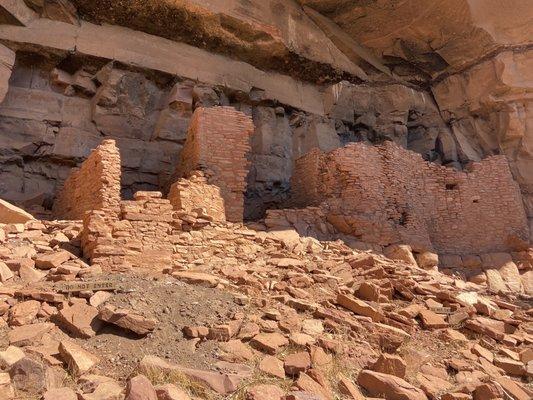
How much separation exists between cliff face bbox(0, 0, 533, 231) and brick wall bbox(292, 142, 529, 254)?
2.85 meters

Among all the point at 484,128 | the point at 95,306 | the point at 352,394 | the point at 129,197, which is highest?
the point at 484,128

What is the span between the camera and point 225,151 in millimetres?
9102

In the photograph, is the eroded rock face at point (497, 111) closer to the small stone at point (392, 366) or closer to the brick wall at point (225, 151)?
the brick wall at point (225, 151)

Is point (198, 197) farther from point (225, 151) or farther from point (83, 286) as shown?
point (83, 286)

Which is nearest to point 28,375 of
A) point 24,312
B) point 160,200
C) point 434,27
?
point 24,312

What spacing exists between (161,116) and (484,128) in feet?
35.1

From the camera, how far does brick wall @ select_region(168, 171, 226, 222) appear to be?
783 cm

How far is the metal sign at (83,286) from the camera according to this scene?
468 cm

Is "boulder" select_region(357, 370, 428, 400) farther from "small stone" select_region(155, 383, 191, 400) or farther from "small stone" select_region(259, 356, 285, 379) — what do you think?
"small stone" select_region(155, 383, 191, 400)

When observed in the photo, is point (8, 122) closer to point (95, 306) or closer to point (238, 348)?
point (95, 306)

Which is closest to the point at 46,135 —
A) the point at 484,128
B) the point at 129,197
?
the point at 129,197

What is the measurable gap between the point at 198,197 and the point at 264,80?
8450 mm

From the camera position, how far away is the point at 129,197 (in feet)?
41.9

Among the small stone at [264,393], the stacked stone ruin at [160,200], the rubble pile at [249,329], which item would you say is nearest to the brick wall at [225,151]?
the stacked stone ruin at [160,200]
